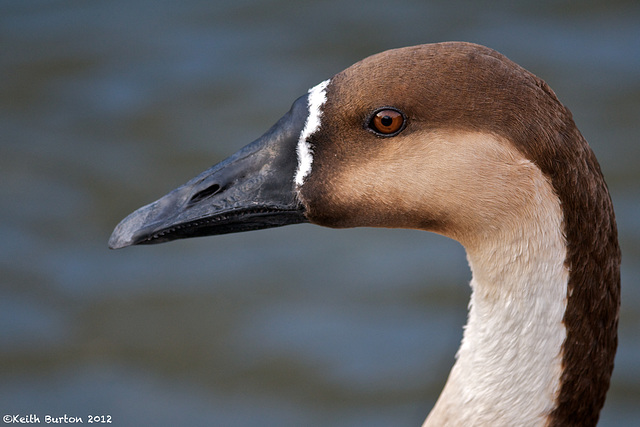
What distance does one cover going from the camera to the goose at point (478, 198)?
233 cm

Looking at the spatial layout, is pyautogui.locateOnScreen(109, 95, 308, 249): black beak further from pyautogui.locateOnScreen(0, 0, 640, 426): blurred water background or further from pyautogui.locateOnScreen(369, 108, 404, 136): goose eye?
pyautogui.locateOnScreen(0, 0, 640, 426): blurred water background

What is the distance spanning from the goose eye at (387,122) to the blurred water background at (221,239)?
2477mm

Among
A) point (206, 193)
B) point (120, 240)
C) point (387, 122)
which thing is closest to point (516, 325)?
point (387, 122)

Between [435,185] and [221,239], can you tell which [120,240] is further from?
[221,239]

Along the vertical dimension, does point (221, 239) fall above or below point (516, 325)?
above

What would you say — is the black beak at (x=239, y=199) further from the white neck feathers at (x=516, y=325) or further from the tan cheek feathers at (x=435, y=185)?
the white neck feathers at (x=516, y=325)

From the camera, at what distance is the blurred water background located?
182 inches

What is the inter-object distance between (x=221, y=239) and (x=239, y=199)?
8.92 ft

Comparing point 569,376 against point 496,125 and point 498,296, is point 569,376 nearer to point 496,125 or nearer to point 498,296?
point 498,296

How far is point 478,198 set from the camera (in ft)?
7.89

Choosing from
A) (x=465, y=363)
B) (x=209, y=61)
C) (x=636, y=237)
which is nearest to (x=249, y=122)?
(x=209, y=61)

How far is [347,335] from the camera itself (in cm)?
482

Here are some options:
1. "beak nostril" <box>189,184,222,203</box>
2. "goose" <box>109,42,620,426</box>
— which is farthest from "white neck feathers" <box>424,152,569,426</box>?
"beak nostril" <box>189,184,222,203</box>

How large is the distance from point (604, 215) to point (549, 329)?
0.37 m
